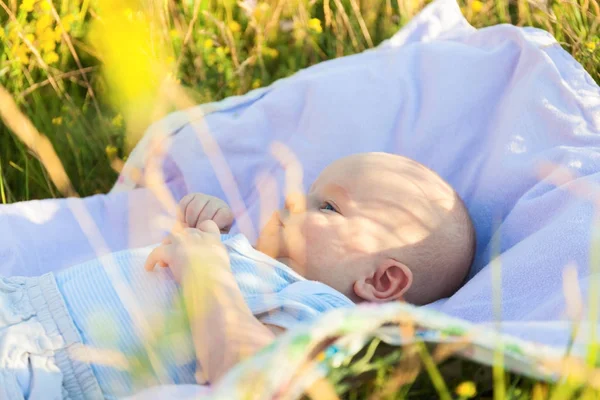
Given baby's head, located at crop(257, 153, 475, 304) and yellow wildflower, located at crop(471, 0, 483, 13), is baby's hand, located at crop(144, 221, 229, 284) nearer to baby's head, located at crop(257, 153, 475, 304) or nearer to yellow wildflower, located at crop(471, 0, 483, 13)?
baby's head, located at crop(257, 153, 475, 304)

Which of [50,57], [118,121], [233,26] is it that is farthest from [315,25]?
[50,57]

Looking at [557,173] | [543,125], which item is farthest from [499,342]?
[543,125]

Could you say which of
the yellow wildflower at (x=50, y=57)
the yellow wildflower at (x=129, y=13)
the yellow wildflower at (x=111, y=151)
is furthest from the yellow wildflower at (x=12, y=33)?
the yellow wildflower at (x=111, y=151)

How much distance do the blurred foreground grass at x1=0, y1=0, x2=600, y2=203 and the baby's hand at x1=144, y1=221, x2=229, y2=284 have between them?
2.70 ft

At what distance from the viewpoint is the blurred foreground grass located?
2598mm

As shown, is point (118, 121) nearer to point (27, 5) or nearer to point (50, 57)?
point (50, 57)

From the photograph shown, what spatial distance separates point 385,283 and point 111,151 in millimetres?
1115

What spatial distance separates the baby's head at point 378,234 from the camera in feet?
6.09

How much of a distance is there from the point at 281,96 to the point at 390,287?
2.73ft

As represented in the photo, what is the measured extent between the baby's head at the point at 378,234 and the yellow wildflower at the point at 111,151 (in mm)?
860

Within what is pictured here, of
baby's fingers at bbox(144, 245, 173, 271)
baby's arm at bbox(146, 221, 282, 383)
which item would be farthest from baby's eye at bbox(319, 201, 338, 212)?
baby's fingers at bbox(144, 245, 173, 271)

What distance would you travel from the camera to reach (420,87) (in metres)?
2.45

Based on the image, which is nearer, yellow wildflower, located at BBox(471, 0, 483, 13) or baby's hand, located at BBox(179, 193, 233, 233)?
baby's hand, located at BBox(179, 193, 233, 233)

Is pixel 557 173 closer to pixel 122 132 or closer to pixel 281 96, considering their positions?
pixel 281 96
